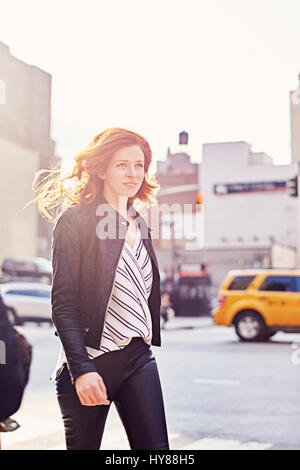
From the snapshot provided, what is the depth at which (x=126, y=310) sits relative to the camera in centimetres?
268

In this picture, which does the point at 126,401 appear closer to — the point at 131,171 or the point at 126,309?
the point at 126,309

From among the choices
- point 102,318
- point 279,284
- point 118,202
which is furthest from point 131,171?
point 279,284

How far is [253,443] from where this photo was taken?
646cm

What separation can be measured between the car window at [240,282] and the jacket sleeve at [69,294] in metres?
15.5

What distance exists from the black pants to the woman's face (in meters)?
0.56

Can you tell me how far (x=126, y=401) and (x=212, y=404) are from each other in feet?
20.5

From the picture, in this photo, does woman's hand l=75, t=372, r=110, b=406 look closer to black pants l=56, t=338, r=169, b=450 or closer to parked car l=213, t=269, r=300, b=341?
black pants l=56, t=338, r=169, b=450

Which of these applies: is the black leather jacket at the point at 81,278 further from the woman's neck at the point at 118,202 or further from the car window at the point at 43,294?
the car window at the point at 43,294

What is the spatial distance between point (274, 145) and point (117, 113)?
33.9 inches

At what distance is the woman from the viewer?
258 cm

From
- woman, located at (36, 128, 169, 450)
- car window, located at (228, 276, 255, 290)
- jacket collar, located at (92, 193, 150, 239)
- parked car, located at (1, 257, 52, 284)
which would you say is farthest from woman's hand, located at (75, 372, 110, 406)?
parked car, located at (1, 257, 52, 284)

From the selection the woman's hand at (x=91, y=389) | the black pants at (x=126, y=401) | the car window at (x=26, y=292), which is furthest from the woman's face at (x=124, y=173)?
the car window at (x=26, y=292)

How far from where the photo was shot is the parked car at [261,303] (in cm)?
1714
